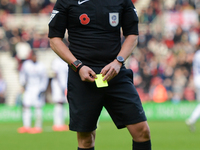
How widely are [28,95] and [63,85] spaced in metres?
1.07

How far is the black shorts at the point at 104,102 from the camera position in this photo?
13.9 feet

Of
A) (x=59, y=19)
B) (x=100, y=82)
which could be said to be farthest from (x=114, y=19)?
(x=100, y=82)

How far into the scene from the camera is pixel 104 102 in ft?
14.3

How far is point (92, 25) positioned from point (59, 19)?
33cm

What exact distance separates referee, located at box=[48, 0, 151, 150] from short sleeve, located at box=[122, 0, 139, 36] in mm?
22

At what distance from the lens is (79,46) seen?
14.2 ft

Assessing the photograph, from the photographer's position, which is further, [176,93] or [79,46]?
[176,93]

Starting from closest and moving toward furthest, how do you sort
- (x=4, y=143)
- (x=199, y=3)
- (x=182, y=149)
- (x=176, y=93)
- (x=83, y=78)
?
(x=83, y=78) → (x=182, y=149) → (x=4, y=143) → (x=176, y=93) → (x=199, y=3)

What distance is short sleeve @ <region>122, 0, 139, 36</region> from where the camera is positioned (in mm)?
4382

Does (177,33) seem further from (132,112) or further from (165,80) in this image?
(132,112)

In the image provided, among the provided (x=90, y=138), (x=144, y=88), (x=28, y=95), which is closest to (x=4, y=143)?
(x=28, y=95)

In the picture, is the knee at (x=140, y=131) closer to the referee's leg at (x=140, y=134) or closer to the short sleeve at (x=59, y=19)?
the referee's leg at (x=140, y=134)

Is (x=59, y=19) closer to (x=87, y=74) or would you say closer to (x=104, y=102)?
(x=87, y=74)

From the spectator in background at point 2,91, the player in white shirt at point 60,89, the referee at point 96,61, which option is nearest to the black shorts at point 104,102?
the referee at point 96,61
